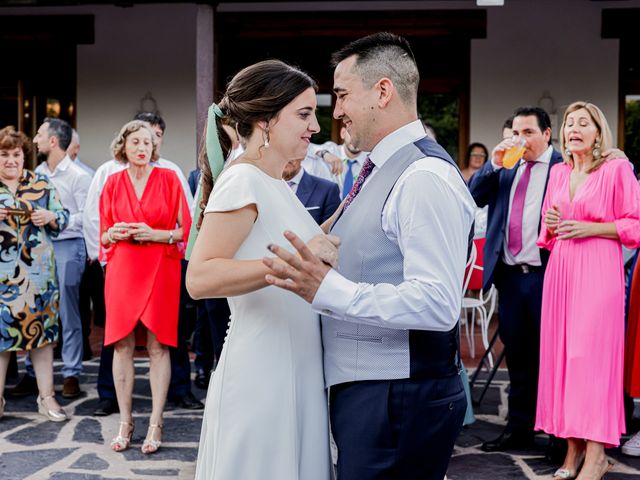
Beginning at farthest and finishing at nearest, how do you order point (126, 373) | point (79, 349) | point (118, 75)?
point (118, 75)
point (79, 349)
point (126, 373)

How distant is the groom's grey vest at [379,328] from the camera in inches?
85.0

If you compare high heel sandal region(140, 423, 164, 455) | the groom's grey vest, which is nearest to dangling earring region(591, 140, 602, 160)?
the groom's grey vest

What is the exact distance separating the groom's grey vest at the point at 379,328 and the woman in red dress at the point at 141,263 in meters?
2.94

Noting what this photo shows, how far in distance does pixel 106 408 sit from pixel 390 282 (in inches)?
159

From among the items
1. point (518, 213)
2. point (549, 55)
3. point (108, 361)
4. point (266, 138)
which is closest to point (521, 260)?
point (518, 213)

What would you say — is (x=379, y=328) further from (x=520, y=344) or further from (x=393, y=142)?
(x=520, y=344)

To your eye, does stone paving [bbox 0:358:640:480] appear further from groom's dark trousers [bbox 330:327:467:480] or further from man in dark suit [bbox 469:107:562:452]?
groom's dark trousers [bbox 330:327:467:480]

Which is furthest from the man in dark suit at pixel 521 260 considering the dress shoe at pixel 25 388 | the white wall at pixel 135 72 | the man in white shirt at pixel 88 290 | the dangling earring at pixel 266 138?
the white wall at pixel 135 72

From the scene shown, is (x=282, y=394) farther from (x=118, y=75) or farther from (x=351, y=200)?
(x=118, y=75)

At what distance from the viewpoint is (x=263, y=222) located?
2.38 meters

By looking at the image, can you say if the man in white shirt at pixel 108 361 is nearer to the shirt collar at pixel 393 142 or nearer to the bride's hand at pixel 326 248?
the shirt collar at pixel 393 142

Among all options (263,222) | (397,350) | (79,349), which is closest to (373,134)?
(263,222)

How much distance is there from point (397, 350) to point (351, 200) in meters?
0.48

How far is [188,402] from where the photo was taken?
5.82m
